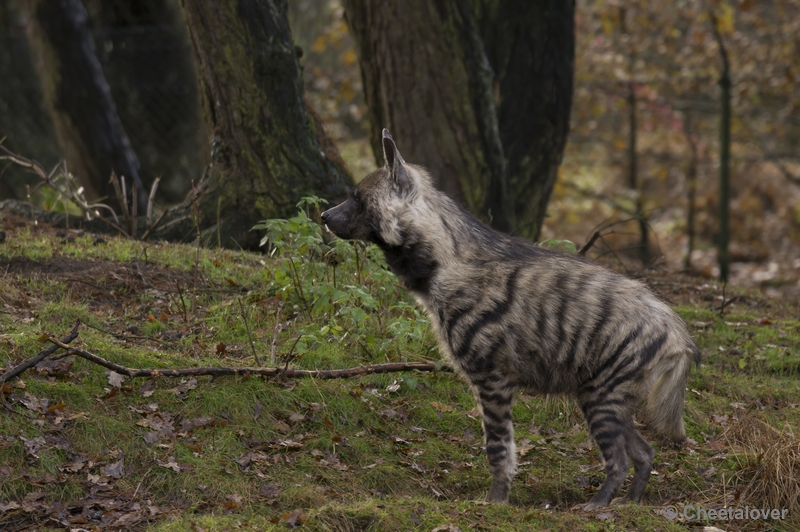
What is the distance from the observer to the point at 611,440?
17.4 feet

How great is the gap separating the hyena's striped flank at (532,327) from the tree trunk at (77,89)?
6.96m

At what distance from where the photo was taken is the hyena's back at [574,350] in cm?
534

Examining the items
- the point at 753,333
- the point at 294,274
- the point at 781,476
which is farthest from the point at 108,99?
the point at 781,476

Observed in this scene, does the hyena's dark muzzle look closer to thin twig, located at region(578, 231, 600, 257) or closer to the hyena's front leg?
the hyena's front leg

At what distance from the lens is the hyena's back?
17.5 ft

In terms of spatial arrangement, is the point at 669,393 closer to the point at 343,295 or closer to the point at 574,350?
the point at 574,350

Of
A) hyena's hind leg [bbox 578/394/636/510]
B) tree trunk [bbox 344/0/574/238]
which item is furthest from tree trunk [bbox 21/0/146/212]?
hyena's hind leg [bbox 578/394/636/510]

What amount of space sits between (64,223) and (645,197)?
44.2 feet

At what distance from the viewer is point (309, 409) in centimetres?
589

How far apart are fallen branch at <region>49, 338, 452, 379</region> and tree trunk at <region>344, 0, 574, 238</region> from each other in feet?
11.7

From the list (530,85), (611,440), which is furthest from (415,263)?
(530,85)

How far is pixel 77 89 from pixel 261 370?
24.5ft

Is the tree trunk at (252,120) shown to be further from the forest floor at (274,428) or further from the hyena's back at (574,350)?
the hyena's back at (574,350)

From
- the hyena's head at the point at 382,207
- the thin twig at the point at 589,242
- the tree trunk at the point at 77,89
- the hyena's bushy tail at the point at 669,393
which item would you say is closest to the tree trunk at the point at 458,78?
the thin twig at the point at 589,242
